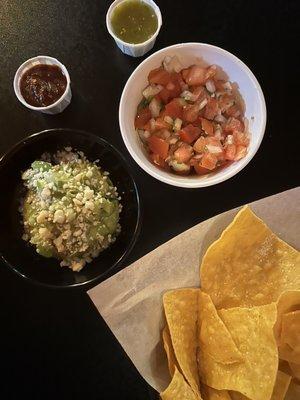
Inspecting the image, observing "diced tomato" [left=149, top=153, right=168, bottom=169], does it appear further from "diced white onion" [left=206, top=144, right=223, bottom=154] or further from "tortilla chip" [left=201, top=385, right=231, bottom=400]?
"tortilla chip" [left=201, top=385, right=231, bottom=400]

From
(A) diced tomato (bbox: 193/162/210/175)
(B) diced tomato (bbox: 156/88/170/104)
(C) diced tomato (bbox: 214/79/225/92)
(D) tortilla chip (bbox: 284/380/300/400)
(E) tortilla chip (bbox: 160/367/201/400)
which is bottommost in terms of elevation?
(D) tortilla chip (bbox: 284/380/300/400)

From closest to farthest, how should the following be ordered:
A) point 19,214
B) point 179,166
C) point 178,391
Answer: point 178,391
point 179,166
point 19,214

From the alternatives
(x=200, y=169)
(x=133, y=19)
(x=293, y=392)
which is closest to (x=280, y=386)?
(x=293, y=392)

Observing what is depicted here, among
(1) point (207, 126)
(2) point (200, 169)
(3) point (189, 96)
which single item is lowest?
(2) point (200, 169)

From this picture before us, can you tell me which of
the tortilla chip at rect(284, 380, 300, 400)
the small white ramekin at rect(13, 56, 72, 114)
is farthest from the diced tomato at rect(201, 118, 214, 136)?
the tortilla chip at rect(284, 380, 300, 400)

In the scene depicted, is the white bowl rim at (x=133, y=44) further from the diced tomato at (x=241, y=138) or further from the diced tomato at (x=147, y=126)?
the diced tomato at (x=241, y=138)

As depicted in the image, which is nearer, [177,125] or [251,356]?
[251,356]

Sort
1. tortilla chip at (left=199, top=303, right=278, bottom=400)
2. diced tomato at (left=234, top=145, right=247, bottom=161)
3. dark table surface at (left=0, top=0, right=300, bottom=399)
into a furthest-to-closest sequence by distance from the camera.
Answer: dark table surface at (left=0, top=0, right=300, bottom=399) < diced tomato at (left=234, top=145, right=247, bottom=161) < tortilla chip at (left=199, top=303, right=278, bottom=400)

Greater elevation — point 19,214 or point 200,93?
point 200,93

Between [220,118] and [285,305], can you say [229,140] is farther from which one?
[285,305]
